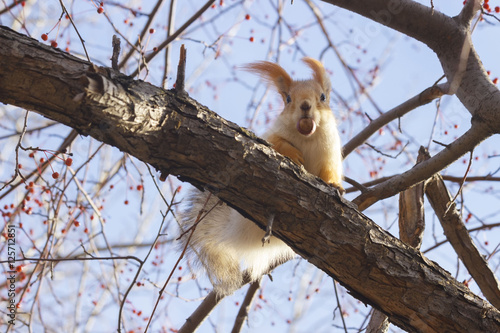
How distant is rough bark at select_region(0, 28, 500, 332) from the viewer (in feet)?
5.37

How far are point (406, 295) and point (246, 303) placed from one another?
5.14 ft

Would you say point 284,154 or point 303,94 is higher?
point 303,94

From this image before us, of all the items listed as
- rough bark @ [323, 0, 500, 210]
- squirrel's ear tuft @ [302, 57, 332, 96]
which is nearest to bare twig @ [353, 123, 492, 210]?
rough bark @ [323, 0, 500, 210]

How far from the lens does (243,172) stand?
1959mm

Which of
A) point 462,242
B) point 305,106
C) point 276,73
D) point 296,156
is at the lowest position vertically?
point 462,242

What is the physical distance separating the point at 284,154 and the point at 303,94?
43 centimetres

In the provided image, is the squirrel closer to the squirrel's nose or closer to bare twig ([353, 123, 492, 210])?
the squirrel's nose

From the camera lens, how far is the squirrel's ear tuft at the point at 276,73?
3297 millimetres

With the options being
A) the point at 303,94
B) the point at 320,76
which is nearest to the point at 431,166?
the point at 303,94

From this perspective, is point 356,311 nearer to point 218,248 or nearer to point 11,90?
point 218,248

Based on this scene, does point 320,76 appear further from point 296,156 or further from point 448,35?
point 448,35

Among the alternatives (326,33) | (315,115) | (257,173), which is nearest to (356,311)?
(315,115)

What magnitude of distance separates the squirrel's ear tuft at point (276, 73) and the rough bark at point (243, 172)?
1297mm

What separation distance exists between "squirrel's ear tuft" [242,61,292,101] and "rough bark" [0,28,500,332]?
1297 millimetres
